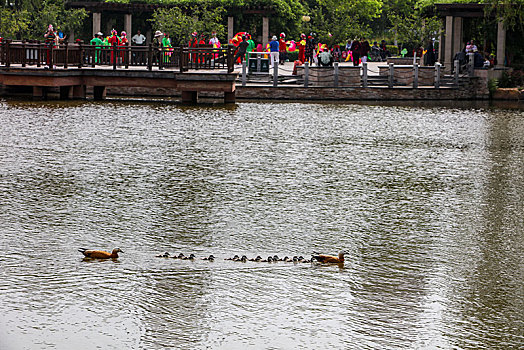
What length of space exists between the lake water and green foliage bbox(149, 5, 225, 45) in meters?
25.1

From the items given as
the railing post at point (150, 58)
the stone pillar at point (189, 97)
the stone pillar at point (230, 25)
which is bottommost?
the stone pillar at point (189, 97)

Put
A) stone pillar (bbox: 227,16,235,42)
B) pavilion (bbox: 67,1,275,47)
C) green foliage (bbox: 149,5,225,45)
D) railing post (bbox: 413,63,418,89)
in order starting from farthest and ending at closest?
1. stone pillar (bbox: 227,16,235,42)
2. pavilion (bbox: 67,1,275,47)
3. green foliage (bbox: 149,5,225,45)
4. railing post (bbox: 413,63,418,89)

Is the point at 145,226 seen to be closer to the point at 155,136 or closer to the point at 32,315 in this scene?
the point at 32,315

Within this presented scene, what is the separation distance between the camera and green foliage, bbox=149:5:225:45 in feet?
165

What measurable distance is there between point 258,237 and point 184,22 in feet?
125

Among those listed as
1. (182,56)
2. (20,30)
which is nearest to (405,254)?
(182,56)

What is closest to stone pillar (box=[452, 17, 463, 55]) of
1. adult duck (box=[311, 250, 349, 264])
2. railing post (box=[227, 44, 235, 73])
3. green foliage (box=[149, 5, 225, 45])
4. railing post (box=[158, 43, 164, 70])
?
green foliage (box=[149, 5, 225, 45])

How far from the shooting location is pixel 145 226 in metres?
14.4

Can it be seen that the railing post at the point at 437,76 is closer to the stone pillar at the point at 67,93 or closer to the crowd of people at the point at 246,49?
the crowd of people at the point at 246,49

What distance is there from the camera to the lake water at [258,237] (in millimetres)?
9977

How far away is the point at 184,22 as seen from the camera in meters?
50.4

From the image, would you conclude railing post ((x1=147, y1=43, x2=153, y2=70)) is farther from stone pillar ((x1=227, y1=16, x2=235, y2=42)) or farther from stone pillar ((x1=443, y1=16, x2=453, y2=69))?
stone pillar ((x1=227, y1=16, x2=235, y2=42))

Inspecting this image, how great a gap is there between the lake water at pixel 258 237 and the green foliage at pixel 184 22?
25.1 m

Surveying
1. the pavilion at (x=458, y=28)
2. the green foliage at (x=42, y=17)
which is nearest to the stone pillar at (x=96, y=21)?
the green foliage at (x=42, y=17)
